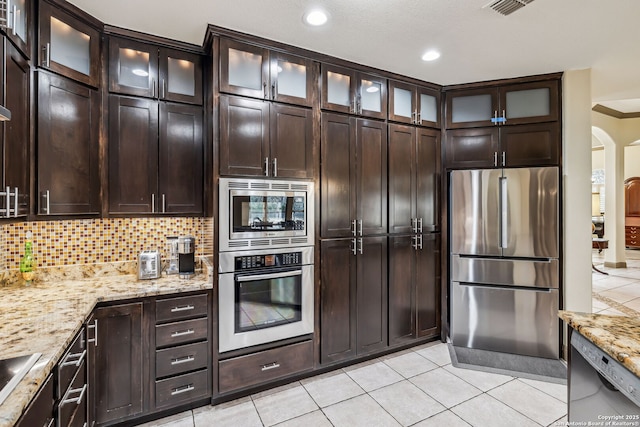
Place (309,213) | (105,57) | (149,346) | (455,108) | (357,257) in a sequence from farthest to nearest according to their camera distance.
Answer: (455,108), (357,257), (309,213), (105,57), (149,346)

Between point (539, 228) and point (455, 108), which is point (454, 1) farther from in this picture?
point (539, 228)

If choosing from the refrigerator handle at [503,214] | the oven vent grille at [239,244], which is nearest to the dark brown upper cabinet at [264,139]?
the oven vent grille at [239,244]

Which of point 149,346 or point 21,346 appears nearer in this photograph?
point 21,346

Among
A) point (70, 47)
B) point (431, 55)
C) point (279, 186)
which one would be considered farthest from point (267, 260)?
point (431, 55)

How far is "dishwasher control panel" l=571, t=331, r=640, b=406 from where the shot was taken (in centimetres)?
110

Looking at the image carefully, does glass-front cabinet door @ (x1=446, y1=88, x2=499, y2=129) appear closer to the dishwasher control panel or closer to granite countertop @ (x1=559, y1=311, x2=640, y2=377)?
granite countertop @ (x1=559, y1=311, x2=640, y2=377)

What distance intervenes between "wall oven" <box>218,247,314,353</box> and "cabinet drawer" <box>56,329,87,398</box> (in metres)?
0.86

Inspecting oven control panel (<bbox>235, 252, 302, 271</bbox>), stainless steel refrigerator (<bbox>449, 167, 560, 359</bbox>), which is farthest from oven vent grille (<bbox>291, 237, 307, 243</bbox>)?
stainless steel refrigerator (<bbox>449, 167, 560, 359</bbox>)

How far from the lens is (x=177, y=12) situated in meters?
2.19

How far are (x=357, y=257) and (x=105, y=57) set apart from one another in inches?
103

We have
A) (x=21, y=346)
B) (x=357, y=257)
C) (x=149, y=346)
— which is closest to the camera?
(x=21, y=346)

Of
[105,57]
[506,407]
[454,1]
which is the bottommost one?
[506,407]

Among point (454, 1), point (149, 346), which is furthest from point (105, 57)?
point (454, 1)

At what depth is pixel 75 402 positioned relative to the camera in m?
1.58
